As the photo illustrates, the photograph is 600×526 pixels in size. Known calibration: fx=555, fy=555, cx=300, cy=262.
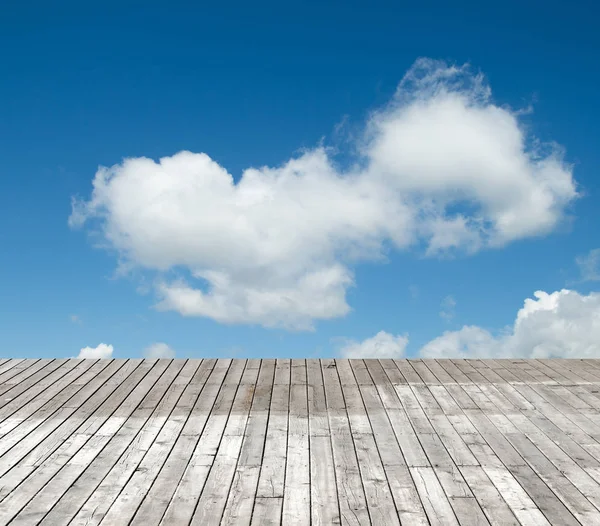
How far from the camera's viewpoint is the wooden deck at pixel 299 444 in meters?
3.34

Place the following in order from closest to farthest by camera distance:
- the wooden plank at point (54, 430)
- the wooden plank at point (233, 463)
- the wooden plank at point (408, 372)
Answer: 1. the wooden plank at point (233, 463)
2. the wooden plank at point (54, 430)
3. the wooden plank at point (408, 372)

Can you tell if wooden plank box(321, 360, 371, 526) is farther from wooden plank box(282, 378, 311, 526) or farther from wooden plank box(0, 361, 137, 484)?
wooden plank box(0, 361, 137, 484)

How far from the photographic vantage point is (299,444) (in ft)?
13.6

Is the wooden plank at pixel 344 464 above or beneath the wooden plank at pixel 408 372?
beneath

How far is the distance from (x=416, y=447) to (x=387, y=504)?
0.87 metres

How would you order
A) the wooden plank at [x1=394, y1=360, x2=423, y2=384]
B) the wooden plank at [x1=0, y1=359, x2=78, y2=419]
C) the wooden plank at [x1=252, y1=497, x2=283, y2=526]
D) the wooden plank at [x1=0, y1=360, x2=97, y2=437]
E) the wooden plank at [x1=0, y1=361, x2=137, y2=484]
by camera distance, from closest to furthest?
the wooden plank at [x1=252, y1=497, x2=283, y2=526] → the wooden plank at [x1=0, y1=361, x2=137, y2=484] → the wooden plank at [x1=0, y1=360, x2=97, y2=437] → the wooden plank at [x1=0, y1=359, x2=78, y2=419] → the wooden plank at [x1=394, y1=360, x2=423, y2=384]

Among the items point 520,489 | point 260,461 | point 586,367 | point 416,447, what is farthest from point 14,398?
point 586,367

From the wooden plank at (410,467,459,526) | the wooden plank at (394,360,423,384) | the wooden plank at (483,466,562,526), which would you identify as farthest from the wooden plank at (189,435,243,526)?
the wooden plank at (394,360,423,384)

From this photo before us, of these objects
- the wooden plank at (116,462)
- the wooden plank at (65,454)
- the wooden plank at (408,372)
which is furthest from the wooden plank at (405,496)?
the wooden plank at (65,454)

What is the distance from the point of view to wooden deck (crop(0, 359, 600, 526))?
3.34 metres

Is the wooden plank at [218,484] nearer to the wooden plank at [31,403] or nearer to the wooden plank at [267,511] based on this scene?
the wooden plank at [267,511]

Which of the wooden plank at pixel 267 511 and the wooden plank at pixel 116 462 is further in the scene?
the wooden plank at pixel 116 462

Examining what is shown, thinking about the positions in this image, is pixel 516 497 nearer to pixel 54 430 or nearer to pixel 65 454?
pixel 65 454

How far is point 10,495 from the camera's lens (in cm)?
353
